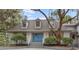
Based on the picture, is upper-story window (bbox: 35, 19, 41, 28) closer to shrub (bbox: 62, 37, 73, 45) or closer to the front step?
the front step

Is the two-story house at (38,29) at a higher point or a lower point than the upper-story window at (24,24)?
lower

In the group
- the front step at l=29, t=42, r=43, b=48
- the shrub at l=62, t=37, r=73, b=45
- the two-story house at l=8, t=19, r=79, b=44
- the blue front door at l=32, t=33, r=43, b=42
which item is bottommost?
the front step at l=29, t=42, r=43, b=48

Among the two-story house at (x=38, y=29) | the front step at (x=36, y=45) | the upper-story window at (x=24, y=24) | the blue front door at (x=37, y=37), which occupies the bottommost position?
the front step at (x=36, y=45)

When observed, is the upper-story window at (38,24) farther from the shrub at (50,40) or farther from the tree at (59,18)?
the shrub at (50,40)

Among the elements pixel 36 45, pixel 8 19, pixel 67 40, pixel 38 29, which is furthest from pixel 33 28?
pixel 67 40

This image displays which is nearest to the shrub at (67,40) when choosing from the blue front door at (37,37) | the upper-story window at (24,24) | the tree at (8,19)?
the blue front door at (37,37)

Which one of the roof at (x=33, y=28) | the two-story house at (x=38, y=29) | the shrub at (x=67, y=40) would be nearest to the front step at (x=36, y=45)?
the two-story house at (x=38, y=29)

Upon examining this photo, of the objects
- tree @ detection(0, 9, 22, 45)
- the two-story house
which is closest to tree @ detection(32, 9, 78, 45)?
the two-story house

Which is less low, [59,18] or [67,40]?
[59,18]

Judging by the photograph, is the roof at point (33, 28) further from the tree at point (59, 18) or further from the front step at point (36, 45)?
the front step at point (36, 45)

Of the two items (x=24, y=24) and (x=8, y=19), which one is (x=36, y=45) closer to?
(x=24, y=24)

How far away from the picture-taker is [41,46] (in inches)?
157
